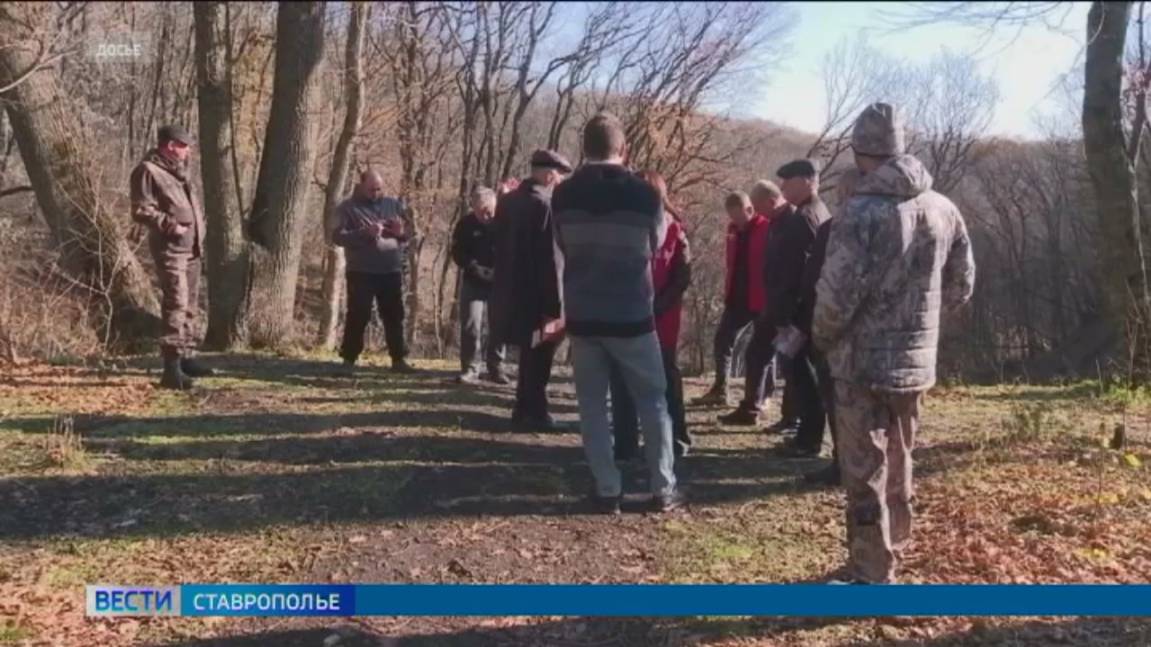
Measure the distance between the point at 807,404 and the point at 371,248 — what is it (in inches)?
162

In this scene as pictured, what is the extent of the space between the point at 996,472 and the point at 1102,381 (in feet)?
12.6

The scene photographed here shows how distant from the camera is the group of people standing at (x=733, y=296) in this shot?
412cm

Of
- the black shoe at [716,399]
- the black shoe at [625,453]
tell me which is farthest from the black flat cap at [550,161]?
the black shoe at [716,399]

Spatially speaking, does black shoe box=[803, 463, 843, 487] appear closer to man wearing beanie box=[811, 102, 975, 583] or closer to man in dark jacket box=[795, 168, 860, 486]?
man in dark jacket box=[795, 168, 860, 486]

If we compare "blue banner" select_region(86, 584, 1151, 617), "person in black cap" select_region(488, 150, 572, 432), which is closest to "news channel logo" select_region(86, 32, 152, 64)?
"person in black cap" select_region(488, 150, 572, 432)

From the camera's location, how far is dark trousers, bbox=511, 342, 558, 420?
22.7 feet

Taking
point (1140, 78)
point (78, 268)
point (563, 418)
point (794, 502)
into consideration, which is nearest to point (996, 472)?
point (794, 502)

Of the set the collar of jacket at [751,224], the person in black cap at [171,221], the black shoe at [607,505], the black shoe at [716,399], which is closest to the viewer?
the black shoe at [607,505]

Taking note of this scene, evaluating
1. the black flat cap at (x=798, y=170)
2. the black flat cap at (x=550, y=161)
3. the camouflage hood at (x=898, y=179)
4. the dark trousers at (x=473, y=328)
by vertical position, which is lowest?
the dark trousers at (x=473, y=328)

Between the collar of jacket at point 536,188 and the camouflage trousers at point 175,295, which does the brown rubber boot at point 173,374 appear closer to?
the camouflage trousers at point 175,295

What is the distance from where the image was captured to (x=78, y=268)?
10922 millimetres

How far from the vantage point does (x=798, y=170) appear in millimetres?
6559

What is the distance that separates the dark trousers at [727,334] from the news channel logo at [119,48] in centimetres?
1276

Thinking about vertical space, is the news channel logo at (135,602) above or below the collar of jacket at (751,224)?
below
